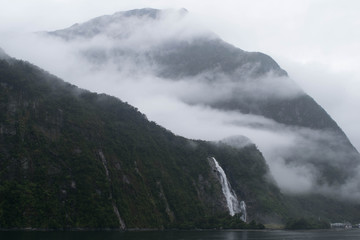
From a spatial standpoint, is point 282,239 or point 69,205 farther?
point 69,205

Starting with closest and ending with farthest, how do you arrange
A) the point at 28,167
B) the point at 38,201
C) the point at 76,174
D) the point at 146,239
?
1. the point at 146,239
2. the point at 38,201
3. the point at 28,167
4. the point at 76,174

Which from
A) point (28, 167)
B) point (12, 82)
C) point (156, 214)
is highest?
point (12, 82)

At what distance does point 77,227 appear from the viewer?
156 metres

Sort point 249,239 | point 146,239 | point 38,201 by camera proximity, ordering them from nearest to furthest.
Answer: point 146,239 → point 249,239 → point 38,201

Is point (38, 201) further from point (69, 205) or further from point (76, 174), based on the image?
point (76, 174)

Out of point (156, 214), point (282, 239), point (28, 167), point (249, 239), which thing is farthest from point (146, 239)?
point (156, 214)

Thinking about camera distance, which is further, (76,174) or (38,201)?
(76,174)

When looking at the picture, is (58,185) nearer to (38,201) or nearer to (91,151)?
(38,201)

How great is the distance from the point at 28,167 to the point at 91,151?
34387mm

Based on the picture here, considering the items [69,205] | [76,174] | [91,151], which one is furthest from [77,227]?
[91,151]

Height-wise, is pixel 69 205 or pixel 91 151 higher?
pixel 91 151

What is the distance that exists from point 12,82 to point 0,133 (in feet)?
101

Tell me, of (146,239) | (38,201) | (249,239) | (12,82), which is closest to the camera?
(146,239)

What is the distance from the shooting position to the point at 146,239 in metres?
119
